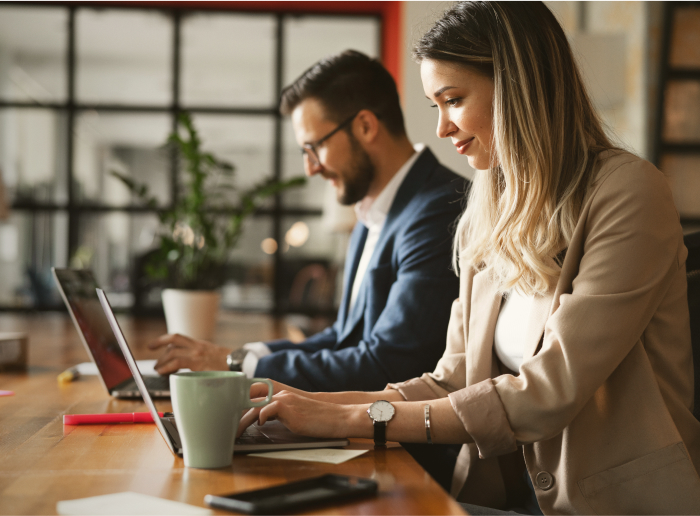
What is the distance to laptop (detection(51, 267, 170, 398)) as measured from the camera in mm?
1288

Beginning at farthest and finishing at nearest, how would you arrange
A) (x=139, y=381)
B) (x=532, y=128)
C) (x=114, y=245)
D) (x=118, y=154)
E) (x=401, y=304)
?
(x=118, y=154) → (x=114, y=245) → (x=401, y=304) → (x=532, y=128) → (x=139, y=381)

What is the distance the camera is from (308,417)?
0.92 metres

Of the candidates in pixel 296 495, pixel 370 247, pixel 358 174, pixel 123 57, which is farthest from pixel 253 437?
pixel 123 57

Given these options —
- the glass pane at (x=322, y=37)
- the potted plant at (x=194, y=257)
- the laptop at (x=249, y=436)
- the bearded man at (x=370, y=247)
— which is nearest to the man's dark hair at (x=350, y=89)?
the bearded man at (x=370, y=247)

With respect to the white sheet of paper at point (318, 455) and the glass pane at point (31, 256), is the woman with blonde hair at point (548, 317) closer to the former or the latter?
the white sheet of paper at point (318, 455)

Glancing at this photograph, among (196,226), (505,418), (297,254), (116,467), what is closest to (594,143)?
(505,418)

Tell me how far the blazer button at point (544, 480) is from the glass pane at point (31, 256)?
5.46 meters

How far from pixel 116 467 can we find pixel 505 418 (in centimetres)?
52

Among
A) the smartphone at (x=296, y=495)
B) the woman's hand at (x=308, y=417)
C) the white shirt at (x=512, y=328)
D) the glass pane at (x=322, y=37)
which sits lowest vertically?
the woman's hand at (x=308, y=417)

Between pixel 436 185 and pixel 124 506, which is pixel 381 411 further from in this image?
pixel 436 185

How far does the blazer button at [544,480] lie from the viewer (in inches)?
40.4

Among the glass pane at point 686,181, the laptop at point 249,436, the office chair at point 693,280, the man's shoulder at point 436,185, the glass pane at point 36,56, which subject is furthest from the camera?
the glass pane at point 36,56

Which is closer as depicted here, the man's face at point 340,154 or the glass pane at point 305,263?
the man's face at point 340,154

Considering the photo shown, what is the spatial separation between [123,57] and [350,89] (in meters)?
4.43
